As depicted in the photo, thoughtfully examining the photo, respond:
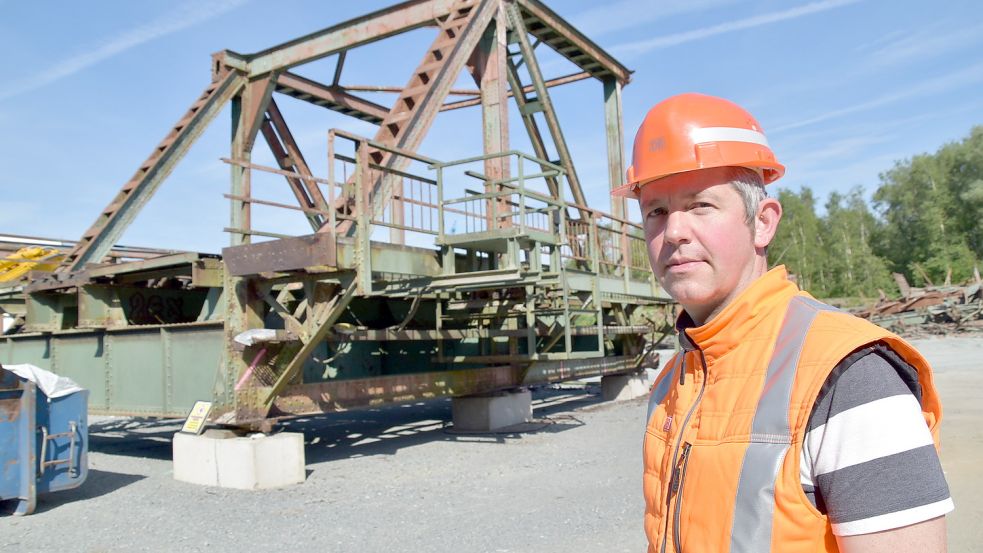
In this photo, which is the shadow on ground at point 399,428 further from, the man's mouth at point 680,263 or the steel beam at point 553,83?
the man's mouth at point 680,263

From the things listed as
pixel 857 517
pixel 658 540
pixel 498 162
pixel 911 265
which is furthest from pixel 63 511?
pixel 911 265

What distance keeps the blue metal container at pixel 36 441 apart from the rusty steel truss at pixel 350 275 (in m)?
1.51

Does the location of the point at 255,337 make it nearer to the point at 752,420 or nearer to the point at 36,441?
the point at 36,441

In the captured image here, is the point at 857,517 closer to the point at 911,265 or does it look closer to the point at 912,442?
the point at 912,442

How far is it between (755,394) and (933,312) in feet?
109

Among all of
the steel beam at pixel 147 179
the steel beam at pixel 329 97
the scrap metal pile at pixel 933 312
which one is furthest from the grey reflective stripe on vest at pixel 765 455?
the scrap metal pile at pixel 933 312

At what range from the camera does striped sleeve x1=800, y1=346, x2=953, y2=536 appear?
114 cm

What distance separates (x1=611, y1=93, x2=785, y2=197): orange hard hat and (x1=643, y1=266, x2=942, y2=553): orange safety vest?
0.25m

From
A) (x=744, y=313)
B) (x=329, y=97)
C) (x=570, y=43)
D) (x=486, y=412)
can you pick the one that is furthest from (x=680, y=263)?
(x=329, y=97)

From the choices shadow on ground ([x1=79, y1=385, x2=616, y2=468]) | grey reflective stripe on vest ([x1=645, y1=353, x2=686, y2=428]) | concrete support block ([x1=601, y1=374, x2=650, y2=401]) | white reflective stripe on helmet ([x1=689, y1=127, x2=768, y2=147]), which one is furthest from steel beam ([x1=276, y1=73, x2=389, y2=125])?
white reflective stripe on helmet ([x1=689, y1=127, x2=768, y2=147])

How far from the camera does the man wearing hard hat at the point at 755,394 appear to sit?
1166mm

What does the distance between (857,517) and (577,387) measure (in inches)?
737

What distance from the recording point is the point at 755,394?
137cm

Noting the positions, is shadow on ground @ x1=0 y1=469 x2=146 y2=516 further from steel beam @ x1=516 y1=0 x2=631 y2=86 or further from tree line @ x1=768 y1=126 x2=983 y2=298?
tree line @ x1=768 y1=126 x2=983 y2=298
